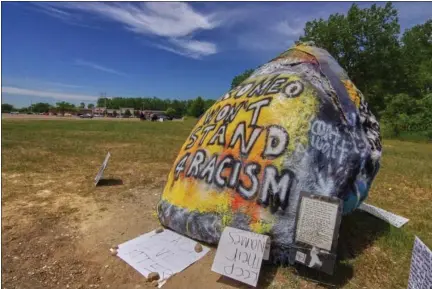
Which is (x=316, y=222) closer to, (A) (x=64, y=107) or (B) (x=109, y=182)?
(B) (x=109, y=182)

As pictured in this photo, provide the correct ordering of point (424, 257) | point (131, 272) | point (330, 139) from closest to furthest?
1. point (424, 257)
2. point (131, 272)
3. point (330, 139)

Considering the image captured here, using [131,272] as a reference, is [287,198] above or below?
above

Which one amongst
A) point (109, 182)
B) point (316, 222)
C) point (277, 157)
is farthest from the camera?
point (109, 182)

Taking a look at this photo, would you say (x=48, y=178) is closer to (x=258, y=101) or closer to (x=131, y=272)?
(x=131, y=272)

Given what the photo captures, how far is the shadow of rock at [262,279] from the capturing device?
10.2 ft

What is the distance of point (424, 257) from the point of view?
7.75 feet

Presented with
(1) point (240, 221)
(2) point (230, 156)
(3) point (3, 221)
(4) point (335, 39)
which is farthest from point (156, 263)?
(4) point (335, 39)

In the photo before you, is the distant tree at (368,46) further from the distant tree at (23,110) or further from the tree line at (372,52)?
the distant tree at (23,110)

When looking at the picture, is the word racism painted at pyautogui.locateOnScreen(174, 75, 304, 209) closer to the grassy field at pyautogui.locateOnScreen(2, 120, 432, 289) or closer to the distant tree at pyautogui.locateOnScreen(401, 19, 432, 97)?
the grassy field at pyautogui.locateOnScreen(2, 120, 432, 289)

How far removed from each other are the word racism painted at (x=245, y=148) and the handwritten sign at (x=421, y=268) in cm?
122

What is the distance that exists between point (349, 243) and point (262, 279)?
1.55m

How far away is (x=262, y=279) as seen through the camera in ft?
10.5

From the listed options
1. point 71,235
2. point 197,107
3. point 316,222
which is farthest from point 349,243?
point 197,107

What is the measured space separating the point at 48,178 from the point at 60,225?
127 inches
